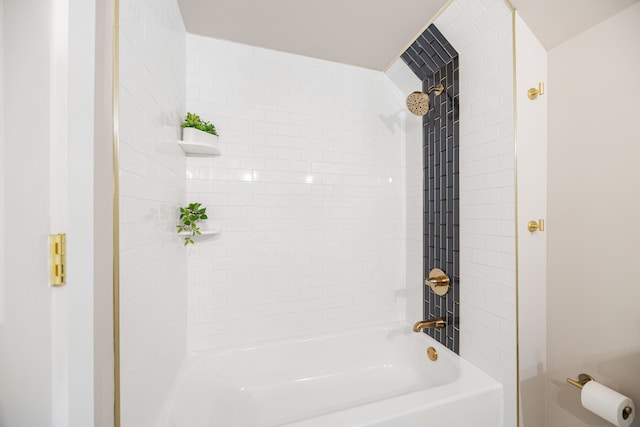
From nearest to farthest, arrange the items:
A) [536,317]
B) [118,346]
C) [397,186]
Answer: [118,346]
[536,317]
[397,186]

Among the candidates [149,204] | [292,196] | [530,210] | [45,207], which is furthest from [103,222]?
[530,210]

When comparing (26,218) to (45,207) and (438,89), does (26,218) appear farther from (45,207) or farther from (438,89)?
(438,89)

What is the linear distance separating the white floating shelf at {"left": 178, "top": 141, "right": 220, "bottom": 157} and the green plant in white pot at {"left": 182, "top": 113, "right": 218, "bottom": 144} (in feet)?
0.09

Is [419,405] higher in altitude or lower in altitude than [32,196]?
lower

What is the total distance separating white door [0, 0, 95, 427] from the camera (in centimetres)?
52

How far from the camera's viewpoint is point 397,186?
80.8 inches

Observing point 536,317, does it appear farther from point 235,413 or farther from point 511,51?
point 235,413

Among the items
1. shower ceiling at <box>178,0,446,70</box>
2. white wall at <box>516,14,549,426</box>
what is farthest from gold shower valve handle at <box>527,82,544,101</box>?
shower ceiling at <box>178,0,446,70</box>

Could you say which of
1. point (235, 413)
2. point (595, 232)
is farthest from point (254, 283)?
point (595, 232)

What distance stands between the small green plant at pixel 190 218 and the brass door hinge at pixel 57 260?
84 cm

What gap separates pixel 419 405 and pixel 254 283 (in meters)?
1.12

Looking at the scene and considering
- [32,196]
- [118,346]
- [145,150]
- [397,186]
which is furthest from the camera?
[397,186]

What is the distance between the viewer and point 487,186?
1.35 meters

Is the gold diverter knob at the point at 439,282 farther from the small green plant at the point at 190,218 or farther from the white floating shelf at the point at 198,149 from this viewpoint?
the white floating shelf at the point at 198,149
